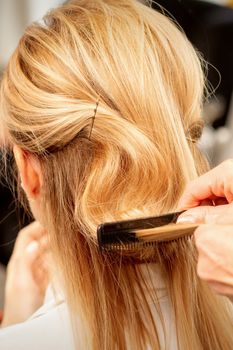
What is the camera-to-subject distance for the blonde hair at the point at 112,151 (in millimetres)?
655

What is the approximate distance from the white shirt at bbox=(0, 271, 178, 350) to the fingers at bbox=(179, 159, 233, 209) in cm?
16

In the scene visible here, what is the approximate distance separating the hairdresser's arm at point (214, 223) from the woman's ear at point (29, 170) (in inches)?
9.9

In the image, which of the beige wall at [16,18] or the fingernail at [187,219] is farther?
the beige wall at [16,18]

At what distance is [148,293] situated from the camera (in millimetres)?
696

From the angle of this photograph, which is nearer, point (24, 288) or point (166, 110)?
point (166, 110)

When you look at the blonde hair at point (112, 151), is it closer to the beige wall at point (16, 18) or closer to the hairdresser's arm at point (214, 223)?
the hairdresser's arm at point (214, 223)

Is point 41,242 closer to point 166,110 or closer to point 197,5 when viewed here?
Result: point 166,110

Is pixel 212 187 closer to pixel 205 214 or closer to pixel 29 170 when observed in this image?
pixel 205 214

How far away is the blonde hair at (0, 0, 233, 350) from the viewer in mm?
655

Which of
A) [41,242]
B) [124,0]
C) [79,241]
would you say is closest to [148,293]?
[79,241]

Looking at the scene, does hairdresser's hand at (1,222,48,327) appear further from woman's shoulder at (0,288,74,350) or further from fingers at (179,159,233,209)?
fingers at (179,159,233,209)

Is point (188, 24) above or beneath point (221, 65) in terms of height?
above

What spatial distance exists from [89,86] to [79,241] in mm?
245

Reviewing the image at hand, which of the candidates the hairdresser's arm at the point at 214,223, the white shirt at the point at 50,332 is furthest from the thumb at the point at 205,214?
the white shirt at the point at 50,332
